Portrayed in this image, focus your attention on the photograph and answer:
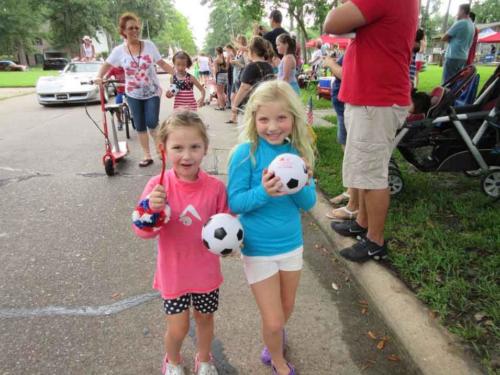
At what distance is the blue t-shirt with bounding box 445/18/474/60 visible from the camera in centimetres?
798

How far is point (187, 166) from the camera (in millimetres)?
1732

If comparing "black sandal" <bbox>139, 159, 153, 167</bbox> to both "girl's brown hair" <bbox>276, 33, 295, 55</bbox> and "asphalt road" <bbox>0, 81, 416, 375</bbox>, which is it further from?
"girl's brown hair" <bbox>276, 33, 295, 55</bbox>

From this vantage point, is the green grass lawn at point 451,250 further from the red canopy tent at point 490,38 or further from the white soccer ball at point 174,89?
the red canopy tent at point 490,38

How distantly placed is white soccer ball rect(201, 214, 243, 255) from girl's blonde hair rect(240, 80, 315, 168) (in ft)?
1.08

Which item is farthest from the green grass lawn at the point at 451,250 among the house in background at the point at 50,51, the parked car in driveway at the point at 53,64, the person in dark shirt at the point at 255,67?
the parked car in driveway at the point at 53,64

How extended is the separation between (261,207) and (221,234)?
27 centimetres

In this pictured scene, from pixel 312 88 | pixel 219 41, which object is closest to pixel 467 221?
pixel 312 88

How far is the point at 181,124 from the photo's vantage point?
1735 mm

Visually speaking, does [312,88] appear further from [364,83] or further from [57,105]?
[364,83]

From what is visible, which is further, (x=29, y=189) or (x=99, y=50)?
(x=99, y=50)

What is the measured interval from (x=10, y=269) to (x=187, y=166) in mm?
2184

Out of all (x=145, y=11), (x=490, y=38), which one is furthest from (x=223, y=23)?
(x=490, y=38)

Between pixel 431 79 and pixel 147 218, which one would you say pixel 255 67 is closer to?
pixel 147 218

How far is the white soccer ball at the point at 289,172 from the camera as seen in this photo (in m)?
1.57
